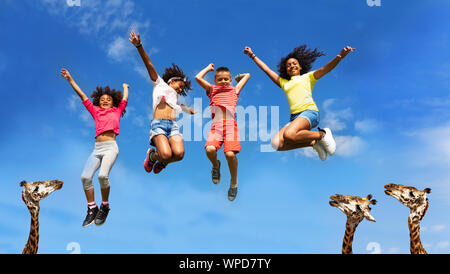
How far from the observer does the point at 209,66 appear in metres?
7.25

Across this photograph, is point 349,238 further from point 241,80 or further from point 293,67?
point 241,80

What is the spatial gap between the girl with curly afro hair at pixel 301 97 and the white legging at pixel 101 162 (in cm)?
333

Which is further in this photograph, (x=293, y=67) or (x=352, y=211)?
(x=293, y=67)

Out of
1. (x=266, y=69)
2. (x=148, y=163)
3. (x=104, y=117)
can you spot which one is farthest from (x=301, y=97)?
(x=104, y=117)

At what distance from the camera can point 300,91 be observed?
6977 mm

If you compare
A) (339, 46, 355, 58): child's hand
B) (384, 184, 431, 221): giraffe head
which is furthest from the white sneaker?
(339, 46, 355, 58): child's hand

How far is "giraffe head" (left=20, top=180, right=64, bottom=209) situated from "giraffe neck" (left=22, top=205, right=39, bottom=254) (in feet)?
0.29

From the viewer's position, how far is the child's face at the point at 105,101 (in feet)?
24.9

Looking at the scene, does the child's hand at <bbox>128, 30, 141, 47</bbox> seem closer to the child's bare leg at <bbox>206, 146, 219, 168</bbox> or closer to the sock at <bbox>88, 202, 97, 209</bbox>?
the child's bare leg at <bbox>206, 146, 219, 168</bbox>

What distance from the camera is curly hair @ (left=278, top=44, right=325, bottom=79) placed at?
7.45 m

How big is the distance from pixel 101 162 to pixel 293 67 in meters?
4.50

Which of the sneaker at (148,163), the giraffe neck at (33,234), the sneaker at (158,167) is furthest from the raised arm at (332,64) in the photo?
the giraffe neck at (33,234)
